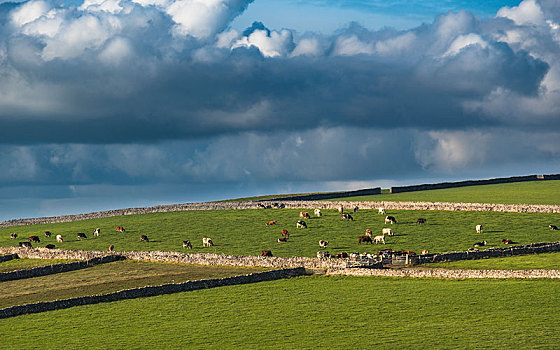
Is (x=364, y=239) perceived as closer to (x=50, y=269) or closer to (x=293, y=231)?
(x=293, y=231)

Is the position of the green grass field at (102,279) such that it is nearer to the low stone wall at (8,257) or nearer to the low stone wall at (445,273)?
the low stone wall at (445,273)

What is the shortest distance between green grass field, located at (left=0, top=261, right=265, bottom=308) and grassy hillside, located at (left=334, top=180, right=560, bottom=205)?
49.3 metres

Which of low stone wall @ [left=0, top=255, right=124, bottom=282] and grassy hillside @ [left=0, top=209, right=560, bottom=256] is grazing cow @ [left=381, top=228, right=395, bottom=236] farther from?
low stone wall @ [left=0, top=255, right=124, bottom=282]

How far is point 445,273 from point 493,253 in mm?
9477

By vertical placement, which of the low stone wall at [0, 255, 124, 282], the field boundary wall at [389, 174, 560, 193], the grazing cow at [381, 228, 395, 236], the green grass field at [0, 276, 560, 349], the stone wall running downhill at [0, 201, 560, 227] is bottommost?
the green grass field at [0, 276, 560, 349]

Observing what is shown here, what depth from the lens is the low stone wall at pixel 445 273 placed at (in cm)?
5159

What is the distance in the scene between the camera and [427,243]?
68.8 m

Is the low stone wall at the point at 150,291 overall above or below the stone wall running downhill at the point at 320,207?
below

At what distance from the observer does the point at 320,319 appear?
42719 mm

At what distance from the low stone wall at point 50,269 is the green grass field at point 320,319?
17397mm

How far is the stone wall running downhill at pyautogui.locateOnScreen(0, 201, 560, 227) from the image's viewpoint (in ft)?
290

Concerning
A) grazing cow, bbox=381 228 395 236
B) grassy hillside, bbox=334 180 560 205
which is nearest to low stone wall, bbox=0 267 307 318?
grazing cow, bbox=381 228 395 236

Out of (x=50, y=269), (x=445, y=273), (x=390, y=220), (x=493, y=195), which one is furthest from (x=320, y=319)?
(x=493, y=195)

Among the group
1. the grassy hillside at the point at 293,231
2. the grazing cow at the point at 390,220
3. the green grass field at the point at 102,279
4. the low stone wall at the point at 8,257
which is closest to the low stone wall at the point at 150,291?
the green grass field at the point at 102,279
